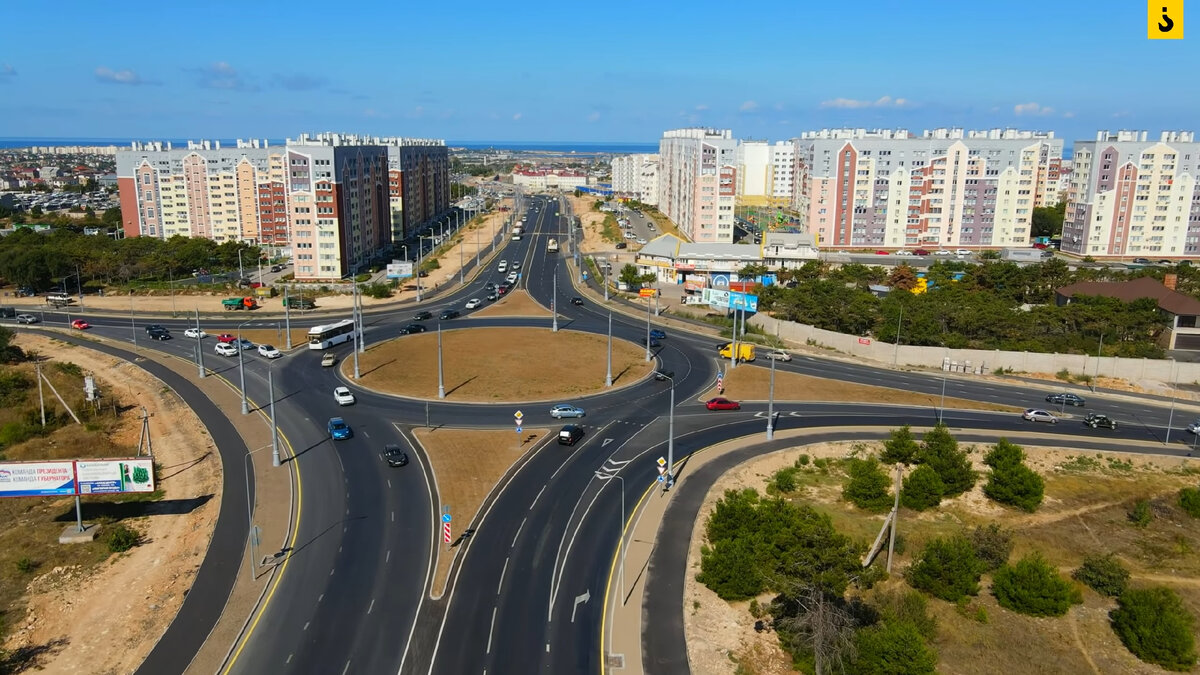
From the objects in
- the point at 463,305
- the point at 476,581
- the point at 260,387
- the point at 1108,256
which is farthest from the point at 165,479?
the point at 1108,256

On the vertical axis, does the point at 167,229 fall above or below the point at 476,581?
above

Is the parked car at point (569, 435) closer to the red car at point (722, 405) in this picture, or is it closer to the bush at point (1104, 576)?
the red car at point (722, 405)

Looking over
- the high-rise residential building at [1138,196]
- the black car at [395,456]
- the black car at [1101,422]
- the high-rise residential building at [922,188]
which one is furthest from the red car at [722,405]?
the high-rise residential building at [1138,196]

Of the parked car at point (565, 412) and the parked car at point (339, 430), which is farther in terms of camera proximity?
the parked car at point (565, 412)

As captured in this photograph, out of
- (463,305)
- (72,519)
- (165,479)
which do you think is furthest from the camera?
(463,305)

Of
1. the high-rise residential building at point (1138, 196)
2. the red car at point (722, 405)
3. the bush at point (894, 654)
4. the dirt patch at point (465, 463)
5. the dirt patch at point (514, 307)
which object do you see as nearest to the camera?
the bush at point (894, 654)

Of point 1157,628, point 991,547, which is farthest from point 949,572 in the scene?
point 1157,628

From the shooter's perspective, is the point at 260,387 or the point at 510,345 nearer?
the point at 260,387

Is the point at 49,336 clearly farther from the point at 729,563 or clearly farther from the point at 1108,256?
the point at 1108,256
